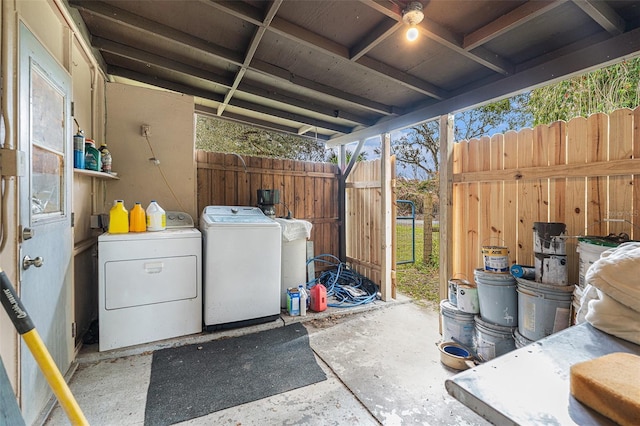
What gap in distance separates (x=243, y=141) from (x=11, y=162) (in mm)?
5799

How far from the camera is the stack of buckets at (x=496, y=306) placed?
2.13 m

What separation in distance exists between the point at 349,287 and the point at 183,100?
3201 millimetres

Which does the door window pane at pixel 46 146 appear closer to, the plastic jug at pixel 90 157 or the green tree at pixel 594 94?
the plastic jug at pixel 90 157

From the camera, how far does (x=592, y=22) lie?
5.83 ft

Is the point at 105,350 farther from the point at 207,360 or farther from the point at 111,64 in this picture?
the point at 111,64

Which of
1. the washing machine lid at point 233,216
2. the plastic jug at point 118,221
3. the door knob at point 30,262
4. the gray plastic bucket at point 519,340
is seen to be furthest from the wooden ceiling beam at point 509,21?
the plastic jug at point 118,221

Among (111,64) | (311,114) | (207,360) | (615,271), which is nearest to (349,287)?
(207,360)

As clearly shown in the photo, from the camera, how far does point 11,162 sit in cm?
126

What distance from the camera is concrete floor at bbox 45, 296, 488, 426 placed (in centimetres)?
167

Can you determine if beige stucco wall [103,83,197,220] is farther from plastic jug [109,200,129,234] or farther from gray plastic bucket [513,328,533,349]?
gray plastic bucket [513,328,533,349]

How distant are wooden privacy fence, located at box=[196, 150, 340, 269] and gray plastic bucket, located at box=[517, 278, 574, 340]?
113 inches

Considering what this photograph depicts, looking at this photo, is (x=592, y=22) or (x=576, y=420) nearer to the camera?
(x=576, y=420)

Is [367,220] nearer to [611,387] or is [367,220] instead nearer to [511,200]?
[511,200]

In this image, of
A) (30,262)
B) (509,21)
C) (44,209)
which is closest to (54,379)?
(30,262)
